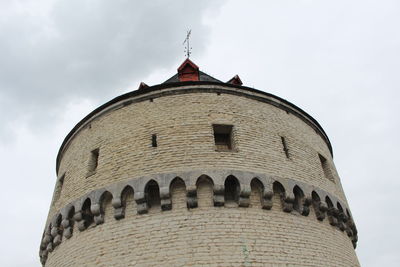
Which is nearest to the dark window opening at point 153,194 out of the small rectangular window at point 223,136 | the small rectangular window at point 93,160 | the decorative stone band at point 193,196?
the decorative stone band at point 193,196

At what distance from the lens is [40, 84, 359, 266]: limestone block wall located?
808 cm

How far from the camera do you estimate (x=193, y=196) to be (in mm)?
8445

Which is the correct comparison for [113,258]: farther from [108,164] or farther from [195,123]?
[195,123]

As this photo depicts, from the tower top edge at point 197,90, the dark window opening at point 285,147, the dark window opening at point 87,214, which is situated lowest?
the dark window opening at point 87,214

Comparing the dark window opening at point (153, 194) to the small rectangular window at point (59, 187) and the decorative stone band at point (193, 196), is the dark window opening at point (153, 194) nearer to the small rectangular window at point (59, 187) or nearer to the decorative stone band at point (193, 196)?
the decorative stone band at point (193, 196)

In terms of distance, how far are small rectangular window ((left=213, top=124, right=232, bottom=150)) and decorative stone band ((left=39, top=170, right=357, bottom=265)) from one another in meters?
1.26

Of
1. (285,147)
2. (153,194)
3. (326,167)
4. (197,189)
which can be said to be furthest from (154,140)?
(326,167)

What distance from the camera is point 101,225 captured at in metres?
8.87

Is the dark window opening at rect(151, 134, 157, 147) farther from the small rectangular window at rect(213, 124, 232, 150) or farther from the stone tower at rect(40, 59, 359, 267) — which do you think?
the small rectangular window at rect(213, 124, 232, 150)

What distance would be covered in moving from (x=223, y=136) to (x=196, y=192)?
2.24 metres

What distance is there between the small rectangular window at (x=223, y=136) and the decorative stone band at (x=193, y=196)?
49.7 inches

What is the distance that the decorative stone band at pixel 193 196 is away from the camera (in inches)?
336

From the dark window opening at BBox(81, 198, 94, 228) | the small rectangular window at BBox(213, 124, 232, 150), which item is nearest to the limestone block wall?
the dark window opening at BBox(81, 198, 94, 228)

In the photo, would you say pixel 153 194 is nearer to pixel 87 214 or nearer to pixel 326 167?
pixel 87 214
